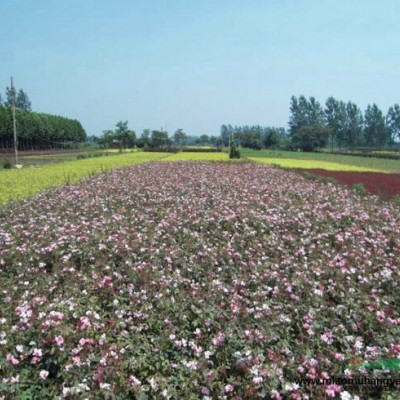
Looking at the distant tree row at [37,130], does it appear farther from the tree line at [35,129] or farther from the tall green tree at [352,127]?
the tall green tree at [352,127]

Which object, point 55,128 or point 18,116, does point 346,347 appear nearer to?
point 18,116

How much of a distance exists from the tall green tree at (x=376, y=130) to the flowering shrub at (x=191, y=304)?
8616 centimetres

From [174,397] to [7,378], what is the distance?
1.12 metres

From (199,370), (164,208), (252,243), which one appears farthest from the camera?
(164,208)

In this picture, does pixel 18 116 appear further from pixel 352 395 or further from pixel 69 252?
pixel 352 395

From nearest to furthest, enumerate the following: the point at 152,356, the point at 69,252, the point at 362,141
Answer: the point at 152,356, the point at 69,252, the point at 362,141

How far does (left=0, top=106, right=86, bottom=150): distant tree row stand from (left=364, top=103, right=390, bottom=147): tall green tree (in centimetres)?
6202

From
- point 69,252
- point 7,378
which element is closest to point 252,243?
point 69,252

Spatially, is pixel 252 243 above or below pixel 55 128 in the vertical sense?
below

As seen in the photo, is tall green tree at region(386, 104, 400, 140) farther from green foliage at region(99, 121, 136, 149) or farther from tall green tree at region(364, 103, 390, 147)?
green foliage at region(99, 121, 136, 149)

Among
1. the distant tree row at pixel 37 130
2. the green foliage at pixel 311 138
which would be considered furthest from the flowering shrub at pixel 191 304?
the green foliage at pixel 311 138

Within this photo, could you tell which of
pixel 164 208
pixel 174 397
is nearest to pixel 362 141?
pixel 164 208

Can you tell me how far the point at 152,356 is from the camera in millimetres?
3117

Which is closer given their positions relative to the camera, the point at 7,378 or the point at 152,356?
the point at 7,378
